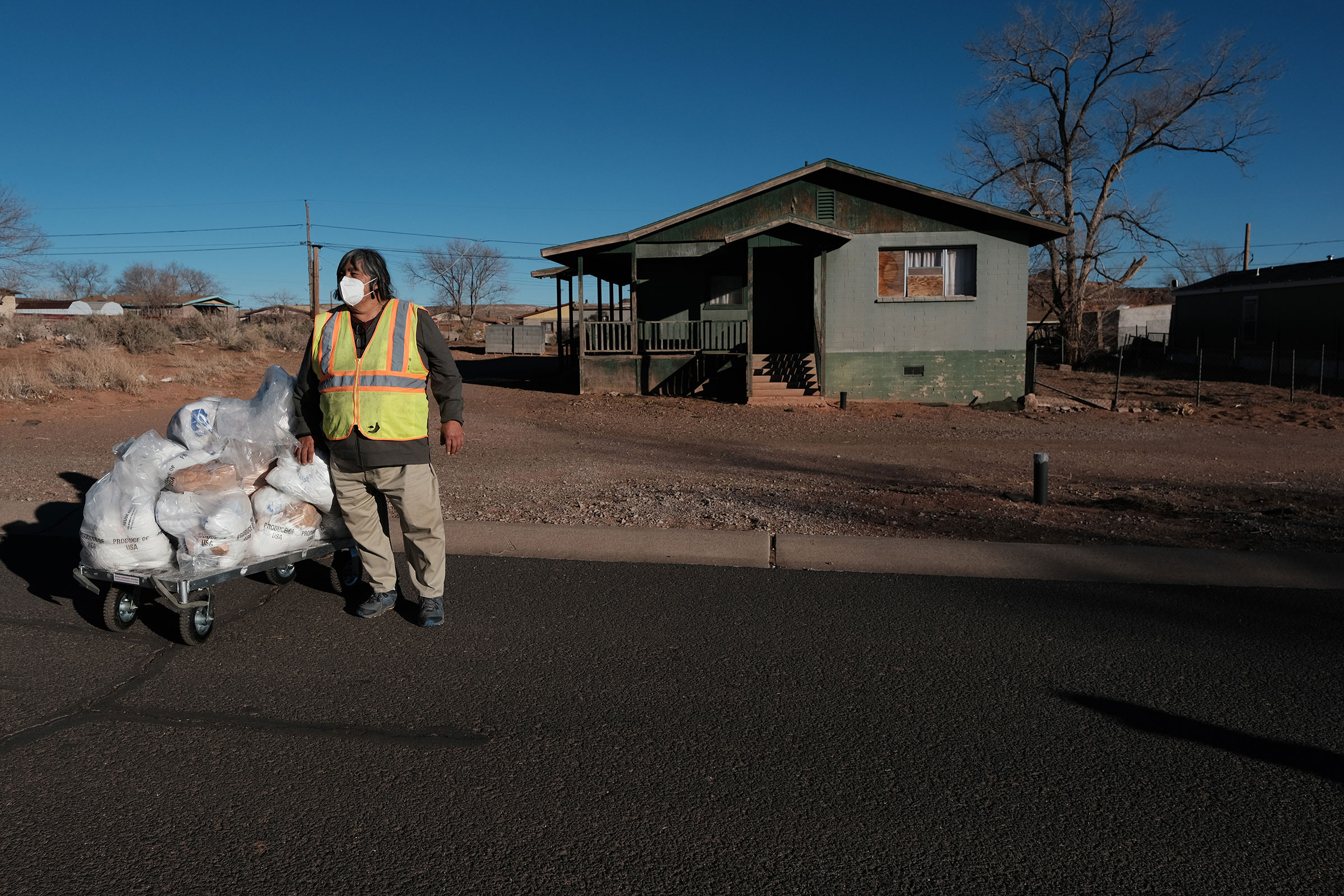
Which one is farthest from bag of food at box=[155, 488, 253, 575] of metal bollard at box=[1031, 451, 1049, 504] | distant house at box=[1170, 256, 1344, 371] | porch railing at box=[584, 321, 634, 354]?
distant house at box=[1170, 256, 1344, 371]

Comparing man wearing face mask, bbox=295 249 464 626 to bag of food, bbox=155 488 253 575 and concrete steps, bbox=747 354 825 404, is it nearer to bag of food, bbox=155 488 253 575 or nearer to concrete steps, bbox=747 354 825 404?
bag of food, bbox=155 488 253 575

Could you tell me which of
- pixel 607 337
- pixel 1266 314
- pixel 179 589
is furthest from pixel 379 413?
pixel 1266 314

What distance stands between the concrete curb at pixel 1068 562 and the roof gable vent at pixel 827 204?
50.4 feet

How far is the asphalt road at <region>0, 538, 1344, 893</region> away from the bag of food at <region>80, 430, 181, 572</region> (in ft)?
1.33

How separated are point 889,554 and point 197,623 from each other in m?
3.91

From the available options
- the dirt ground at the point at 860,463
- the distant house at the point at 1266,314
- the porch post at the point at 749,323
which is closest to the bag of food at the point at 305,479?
the dirt ground at the point at 860,463

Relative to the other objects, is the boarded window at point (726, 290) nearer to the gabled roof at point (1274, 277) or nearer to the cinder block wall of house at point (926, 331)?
the cinder block wall of house at point (926, 331)

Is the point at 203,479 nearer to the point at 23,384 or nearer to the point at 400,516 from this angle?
the point at 400,516

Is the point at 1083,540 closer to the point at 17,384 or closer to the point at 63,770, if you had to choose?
the point at 63,770

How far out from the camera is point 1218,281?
37719mm

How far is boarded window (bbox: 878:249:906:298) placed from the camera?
2073 centimetres

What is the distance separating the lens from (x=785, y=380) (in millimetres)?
21156

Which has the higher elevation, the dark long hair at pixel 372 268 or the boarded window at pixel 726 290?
the boarded window at pixel 726 290

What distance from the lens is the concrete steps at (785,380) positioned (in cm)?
2000
